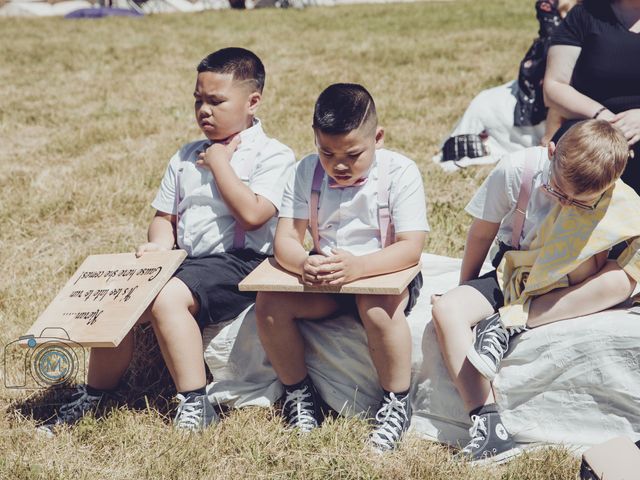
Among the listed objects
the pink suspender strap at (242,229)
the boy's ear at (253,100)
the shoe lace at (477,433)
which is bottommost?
the shoe lace at (477,433)

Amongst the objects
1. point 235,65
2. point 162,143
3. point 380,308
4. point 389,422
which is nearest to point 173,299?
point 380,308

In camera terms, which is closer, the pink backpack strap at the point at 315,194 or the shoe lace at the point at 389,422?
the shoe lace at the point at 389,422

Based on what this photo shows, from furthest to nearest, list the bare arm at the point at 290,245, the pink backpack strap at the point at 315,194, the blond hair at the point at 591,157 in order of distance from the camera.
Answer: the pink backpack strap at the point at 315,194 < the bare arm at the point at 290,245 < the blond hair at the point at 591,157

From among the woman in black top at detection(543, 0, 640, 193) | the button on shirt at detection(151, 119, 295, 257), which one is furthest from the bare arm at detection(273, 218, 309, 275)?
the woman in black top at detection(543, 0, 640, 193)

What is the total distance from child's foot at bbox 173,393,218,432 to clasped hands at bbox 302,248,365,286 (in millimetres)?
633

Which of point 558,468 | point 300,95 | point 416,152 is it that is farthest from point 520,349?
point 300,95

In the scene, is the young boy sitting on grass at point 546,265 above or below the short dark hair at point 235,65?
below

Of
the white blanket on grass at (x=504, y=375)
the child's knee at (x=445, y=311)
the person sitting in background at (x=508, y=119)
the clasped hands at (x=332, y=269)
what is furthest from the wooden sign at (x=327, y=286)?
the person sitting in background at (x=508, y=119)

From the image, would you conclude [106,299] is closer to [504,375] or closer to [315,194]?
[315,194]

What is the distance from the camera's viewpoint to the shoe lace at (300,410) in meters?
3.00

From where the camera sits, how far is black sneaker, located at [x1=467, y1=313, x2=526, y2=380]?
2713mm

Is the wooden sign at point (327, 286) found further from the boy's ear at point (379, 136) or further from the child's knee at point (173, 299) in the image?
the boy's ear at point (379, 136)

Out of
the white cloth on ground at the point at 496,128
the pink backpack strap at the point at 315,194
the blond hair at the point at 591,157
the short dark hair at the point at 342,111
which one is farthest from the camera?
the white cloth on ground at the point at 496,128

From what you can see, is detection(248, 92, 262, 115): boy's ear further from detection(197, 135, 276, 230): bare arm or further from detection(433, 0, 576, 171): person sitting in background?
detection(433, 0, 576, 171): person sitting in background
